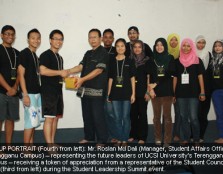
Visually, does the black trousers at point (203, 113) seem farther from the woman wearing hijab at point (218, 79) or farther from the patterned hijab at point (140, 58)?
the patterned hijab at point (140, 58)

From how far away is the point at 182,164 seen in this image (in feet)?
4.32

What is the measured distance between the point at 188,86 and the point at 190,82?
0.07m

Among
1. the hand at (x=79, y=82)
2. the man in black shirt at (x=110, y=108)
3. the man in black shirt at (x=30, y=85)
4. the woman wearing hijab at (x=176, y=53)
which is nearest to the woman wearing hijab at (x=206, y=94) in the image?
the woman wearing hijab at (x=176, y=53)

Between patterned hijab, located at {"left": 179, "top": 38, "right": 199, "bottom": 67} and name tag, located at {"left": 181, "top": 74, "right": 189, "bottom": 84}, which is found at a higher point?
patterned hijab, located at {"left": 179, "top": 38, "right": 199, "bottom": 67}

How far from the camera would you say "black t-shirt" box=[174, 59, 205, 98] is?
325 centimetres

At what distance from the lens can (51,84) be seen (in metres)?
2.95

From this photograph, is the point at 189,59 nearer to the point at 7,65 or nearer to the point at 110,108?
the point at 110,108

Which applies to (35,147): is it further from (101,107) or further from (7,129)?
(101,107)

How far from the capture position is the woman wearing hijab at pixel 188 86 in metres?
3.25

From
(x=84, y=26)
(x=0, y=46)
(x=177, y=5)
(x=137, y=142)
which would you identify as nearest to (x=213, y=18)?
(x=177, y=5)

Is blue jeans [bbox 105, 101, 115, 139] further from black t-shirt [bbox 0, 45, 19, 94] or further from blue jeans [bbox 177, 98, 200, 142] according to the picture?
black t-shirt [bbox 0, 45, 19, 94]

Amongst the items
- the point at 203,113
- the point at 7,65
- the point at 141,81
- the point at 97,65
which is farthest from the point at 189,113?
the point at 7,65

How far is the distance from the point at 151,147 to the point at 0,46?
253 centimetres

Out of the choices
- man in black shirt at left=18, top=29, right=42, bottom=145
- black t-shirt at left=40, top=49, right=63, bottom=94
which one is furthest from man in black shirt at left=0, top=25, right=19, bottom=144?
black t-shirt at left=40, top=49, right=63, bottom=94
